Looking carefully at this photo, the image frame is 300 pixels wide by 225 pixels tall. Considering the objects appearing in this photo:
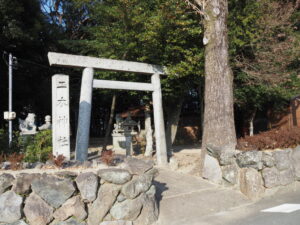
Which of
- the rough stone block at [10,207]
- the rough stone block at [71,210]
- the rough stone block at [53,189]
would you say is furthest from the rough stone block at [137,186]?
the rough stone block at [10,207]

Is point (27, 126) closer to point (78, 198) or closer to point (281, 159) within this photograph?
point (78, 198)

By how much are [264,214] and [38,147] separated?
17.7 ft

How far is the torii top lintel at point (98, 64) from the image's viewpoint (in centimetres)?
636

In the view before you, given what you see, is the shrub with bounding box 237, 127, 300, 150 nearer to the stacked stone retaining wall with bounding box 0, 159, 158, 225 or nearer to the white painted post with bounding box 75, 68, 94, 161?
the stacked stone retaining wall with bounding box 0, 159, 158, 225

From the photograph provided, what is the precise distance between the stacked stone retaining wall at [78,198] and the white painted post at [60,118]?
2.61m

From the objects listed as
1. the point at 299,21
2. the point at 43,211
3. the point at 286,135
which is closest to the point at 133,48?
the point at 286,135

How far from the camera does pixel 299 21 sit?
38.0 ft

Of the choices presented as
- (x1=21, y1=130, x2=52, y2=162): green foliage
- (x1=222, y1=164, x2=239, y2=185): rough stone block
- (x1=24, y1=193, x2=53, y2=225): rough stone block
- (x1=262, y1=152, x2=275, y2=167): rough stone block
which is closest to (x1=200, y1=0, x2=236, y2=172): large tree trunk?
(x1=222, y1=164, x2=239, y2=185): rough stone block

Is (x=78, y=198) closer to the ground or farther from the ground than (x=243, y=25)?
closer to the ground

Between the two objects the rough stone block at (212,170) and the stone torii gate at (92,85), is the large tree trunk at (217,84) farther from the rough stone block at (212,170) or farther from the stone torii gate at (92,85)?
the stone torii gate at (92,85)

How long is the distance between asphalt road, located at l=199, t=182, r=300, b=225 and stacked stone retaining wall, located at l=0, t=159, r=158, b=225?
119 centimetres

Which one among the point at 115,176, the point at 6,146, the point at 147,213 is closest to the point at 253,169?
the point at 147,213

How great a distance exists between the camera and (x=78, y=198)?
3.59m

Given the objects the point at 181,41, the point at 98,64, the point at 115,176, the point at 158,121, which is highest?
the point at 181,41
